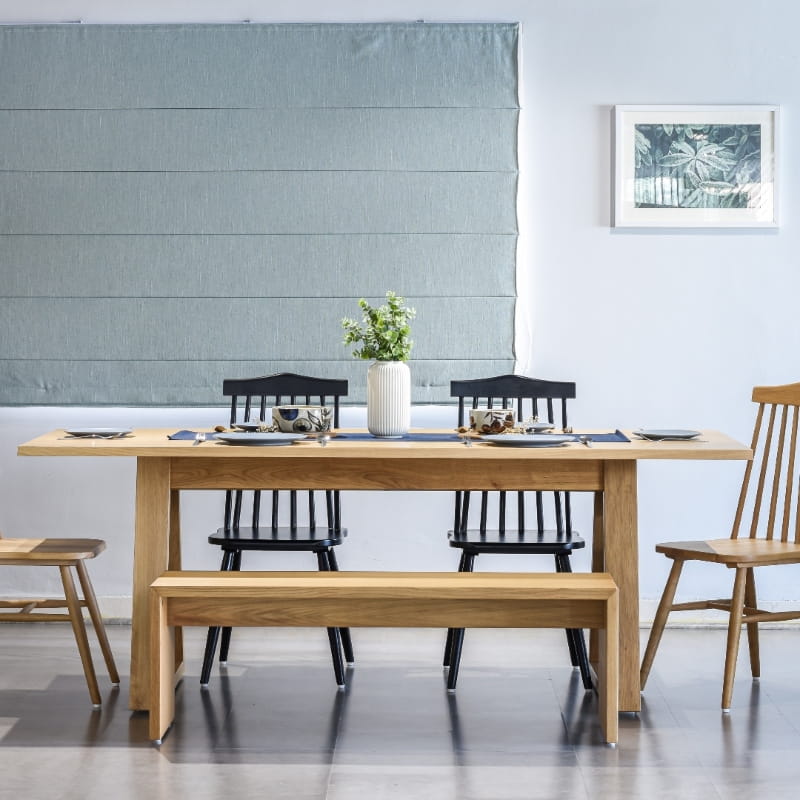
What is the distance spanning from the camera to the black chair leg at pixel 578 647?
303 centimetres

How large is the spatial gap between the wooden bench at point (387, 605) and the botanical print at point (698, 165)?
5.52 ft

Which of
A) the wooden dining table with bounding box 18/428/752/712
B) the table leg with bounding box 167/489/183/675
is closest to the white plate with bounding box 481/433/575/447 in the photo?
the wooden dining table with bounding box 18/428/752/712

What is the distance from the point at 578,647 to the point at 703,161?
1.80 metres

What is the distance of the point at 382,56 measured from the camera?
12.4ft

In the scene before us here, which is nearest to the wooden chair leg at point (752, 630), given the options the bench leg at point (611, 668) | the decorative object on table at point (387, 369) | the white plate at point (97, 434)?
the bench leg at point (611, 668)

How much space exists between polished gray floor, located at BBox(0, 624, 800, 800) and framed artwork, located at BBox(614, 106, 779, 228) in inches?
59.5

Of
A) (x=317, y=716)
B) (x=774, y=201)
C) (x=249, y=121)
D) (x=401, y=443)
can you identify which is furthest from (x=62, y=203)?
(x=774, y=201)

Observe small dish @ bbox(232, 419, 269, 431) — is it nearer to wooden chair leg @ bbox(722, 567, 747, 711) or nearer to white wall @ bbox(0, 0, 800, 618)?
white wall @ bbox(0, 0, 800, 618)

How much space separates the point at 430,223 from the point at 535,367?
632 millimetres

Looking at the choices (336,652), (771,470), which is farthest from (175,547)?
(771,470)

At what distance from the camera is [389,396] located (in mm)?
2814

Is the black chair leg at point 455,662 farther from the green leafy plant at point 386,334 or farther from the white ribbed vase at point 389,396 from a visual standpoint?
the green leafy plant at point 386,334

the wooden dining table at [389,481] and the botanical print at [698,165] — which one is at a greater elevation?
the botanical print at [698,165]

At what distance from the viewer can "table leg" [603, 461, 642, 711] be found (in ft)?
8.97
